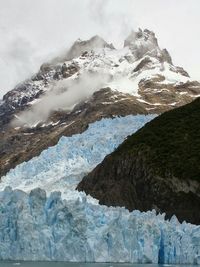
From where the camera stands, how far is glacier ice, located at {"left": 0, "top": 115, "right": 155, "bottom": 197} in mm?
56438

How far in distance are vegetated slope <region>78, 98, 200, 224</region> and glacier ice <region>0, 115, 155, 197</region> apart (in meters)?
1.82

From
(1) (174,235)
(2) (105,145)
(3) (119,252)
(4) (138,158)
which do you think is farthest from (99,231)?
(2) (105,145)

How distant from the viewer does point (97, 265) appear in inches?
1383

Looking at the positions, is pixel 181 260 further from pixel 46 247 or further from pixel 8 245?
pixel 8 245

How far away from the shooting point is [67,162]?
59219 millimetres

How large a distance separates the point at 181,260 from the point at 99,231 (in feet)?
17.2

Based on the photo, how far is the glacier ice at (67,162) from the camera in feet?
185

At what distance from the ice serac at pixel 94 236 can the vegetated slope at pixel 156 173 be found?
425 inches

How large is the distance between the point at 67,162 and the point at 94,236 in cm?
2153

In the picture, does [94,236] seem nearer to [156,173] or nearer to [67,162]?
[156,173]

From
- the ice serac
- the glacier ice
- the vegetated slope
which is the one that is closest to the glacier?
the ice serac

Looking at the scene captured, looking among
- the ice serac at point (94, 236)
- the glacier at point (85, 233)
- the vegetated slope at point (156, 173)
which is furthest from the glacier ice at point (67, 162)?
the ice serac at point (94, 236)

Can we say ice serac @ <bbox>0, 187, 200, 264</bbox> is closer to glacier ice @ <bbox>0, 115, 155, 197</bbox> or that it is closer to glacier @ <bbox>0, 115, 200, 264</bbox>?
glacier @ <bbox>0, 115, 200, 264</bbox>

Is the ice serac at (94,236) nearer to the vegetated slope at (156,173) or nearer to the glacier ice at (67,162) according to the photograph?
the vegetated slope at (156,173)
